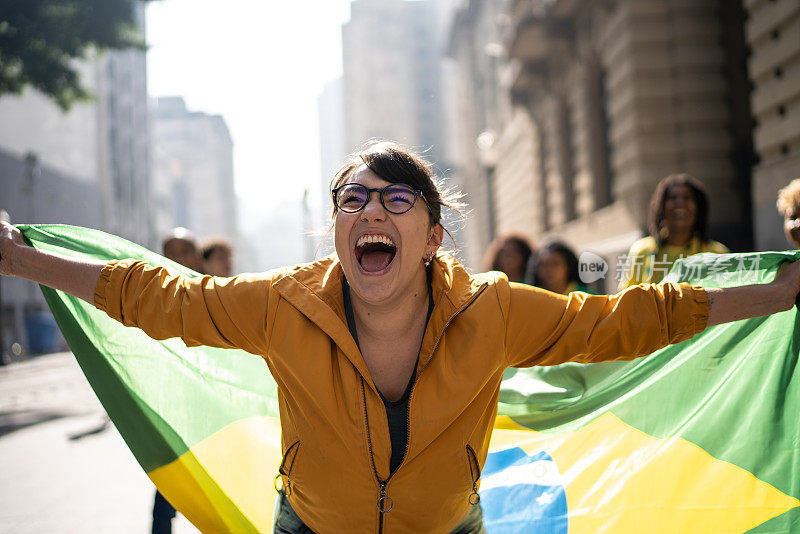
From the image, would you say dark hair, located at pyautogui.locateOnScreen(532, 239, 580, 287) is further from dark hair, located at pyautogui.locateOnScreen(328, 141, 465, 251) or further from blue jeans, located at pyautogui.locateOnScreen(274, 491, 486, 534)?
blue jeans, located at pyautogui.locateOnScreen(274, 491, 486, 534)

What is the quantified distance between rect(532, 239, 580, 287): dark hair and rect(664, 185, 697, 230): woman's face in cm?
91

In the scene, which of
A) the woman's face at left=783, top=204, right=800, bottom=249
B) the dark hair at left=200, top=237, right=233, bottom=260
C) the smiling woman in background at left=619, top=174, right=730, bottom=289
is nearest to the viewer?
the woman's face at left=783, top=204, right=800, bottom=249

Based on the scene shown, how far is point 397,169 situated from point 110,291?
41.2 inches

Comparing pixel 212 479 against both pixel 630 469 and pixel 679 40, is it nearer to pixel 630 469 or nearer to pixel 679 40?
pixel 630 469

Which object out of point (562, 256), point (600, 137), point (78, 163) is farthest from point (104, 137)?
point (562, 256)

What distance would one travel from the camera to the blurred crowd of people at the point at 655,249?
17.8ft

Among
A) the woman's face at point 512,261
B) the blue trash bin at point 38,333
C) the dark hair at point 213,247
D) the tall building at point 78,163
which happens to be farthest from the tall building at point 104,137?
the woman's face at point 512,261

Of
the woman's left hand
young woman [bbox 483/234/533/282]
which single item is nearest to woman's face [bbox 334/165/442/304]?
the woman's left hand

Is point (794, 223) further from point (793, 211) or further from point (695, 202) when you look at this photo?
point (695, 202)

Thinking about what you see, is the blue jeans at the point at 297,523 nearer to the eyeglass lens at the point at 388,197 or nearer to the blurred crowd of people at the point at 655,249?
the eyeglass lens at the point at 388,197

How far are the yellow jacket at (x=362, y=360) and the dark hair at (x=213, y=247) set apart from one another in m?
4.25

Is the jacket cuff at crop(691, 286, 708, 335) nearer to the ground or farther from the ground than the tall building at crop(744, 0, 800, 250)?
nearer to the ground

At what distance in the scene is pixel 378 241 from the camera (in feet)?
8.00

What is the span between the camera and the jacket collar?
225cm
